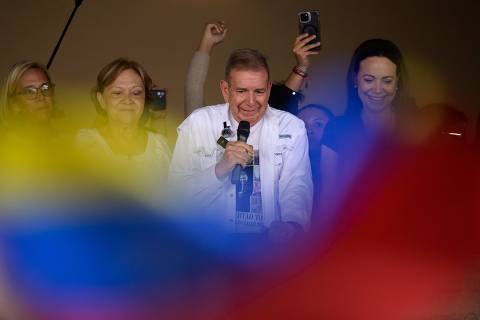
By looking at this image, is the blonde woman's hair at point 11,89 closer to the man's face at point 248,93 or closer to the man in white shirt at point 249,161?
the man in white shirt at point 249,161

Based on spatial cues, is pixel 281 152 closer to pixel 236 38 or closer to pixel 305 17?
pixel 305 17

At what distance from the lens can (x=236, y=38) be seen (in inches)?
194

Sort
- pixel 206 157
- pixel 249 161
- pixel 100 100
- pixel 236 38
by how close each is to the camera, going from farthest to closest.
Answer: pixel 236 38, pixel 100 100, pixel 206 157, pixel 249 161

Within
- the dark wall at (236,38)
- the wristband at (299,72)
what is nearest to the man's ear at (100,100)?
the wristband at (299,72)

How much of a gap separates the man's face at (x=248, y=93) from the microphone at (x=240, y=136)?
13cm

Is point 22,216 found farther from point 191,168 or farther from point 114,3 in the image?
point 114,3

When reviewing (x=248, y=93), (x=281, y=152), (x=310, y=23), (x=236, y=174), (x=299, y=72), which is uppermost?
(x=310, y=23)

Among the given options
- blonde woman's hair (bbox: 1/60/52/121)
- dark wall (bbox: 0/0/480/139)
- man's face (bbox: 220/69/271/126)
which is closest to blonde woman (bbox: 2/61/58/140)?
blonde woman's hair (bbox: 1/60/52/121)

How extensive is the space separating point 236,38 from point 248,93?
2.66 metres

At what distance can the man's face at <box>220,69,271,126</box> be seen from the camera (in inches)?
92.1

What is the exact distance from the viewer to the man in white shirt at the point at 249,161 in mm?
2334

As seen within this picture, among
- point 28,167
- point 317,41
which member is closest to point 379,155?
point 317,41

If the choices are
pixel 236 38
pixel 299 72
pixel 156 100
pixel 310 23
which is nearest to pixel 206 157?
pixel 156 100

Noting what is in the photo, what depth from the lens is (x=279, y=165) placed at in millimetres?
2420
